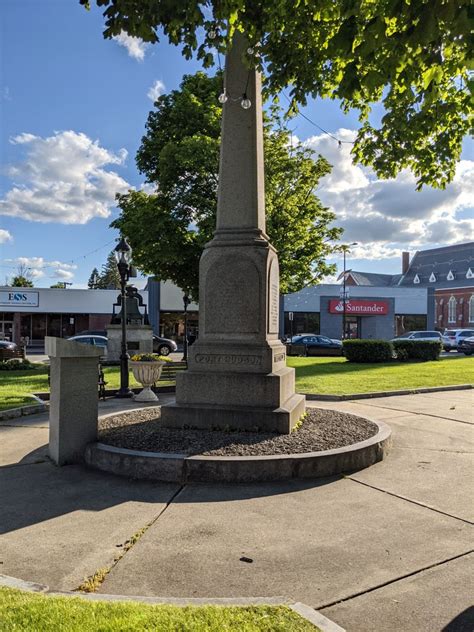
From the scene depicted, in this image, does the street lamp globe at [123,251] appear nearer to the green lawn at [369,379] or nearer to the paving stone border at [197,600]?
the green lawn at [369,379]

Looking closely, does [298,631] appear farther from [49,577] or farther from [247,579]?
[49,577]

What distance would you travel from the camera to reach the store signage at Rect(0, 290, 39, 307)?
42500mm

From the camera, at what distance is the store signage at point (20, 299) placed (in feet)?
139

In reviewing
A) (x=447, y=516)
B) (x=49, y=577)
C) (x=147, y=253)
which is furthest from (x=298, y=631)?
(x=147, y=253)

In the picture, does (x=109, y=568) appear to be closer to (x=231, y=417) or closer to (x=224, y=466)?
(x=224, y=466)

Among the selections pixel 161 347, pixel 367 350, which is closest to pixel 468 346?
pixel 367 350

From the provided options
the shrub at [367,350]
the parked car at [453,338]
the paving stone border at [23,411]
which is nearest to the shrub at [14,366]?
the paving stone border at [23,411]

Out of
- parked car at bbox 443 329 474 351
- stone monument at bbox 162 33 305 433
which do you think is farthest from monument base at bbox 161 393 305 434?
parked car at bbox 443 329 474 351

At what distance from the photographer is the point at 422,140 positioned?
8.18m

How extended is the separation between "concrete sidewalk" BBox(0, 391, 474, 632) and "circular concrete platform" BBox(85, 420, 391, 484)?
0.14 m

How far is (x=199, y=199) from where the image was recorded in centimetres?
2100

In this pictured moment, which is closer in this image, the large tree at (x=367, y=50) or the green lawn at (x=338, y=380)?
the large tree at (x=367, y=50)

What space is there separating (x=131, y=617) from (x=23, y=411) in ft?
25.8

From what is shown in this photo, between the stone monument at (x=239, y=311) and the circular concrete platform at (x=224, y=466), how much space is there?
3.33 feet
